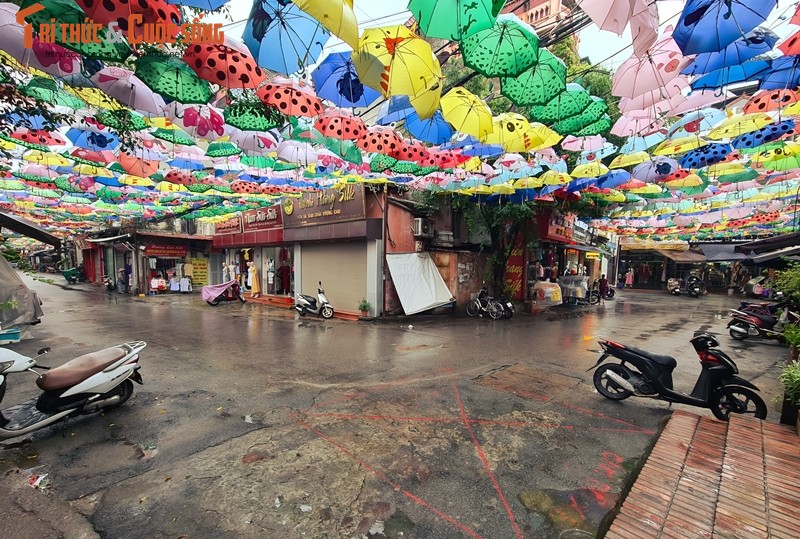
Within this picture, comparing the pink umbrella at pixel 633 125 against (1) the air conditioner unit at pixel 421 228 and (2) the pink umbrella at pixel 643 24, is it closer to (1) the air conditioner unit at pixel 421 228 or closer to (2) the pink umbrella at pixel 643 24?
(2) the pink umbrella at pixel 643 24

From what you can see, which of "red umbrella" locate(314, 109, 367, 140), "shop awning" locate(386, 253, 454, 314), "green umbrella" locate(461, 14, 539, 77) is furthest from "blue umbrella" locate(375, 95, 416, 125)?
"shop awning" locate(386, 253, 454, 314)

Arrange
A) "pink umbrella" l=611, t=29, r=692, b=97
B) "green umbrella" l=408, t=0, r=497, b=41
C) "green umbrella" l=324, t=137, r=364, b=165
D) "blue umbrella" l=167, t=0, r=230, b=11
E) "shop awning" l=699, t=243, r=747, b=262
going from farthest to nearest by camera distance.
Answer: "shop awning" l=699, t=243, r=747, b=262
"green umbrella" l=324, t=137, r=364, b=165
"pink umbrella" l=611, t=29, r=692, b=97
"green umbrella" l=408, t=0, r=497, b=41
"blue umbrella" l=167, t=0, r=230, b=11

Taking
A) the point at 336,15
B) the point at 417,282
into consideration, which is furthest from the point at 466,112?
the point at 417,282

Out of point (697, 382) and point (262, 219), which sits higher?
point (262, 219)

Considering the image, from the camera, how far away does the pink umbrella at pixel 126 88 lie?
172 inches

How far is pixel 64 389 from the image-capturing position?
3.82m

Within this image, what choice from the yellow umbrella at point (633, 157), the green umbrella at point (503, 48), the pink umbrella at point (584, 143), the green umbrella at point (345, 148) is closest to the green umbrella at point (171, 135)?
the green umbrella at point (345, 148)

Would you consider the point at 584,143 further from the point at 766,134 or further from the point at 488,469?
the point at 488,469

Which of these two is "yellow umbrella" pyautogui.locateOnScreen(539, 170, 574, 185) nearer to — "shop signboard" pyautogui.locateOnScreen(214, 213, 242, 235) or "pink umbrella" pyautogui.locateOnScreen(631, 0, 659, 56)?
"pink umbrella" pyautogui.locateOnScreen(631, 0, 659, 56)

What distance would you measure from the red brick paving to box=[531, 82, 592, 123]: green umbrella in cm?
444

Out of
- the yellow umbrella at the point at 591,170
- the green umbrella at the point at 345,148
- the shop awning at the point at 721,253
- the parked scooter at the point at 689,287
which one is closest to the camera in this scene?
the green umbrella at the point at 345,148

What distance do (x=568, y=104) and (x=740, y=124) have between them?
347 cm

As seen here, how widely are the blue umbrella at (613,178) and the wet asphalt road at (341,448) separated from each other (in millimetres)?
4310

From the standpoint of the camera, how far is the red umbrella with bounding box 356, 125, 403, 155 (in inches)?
239
